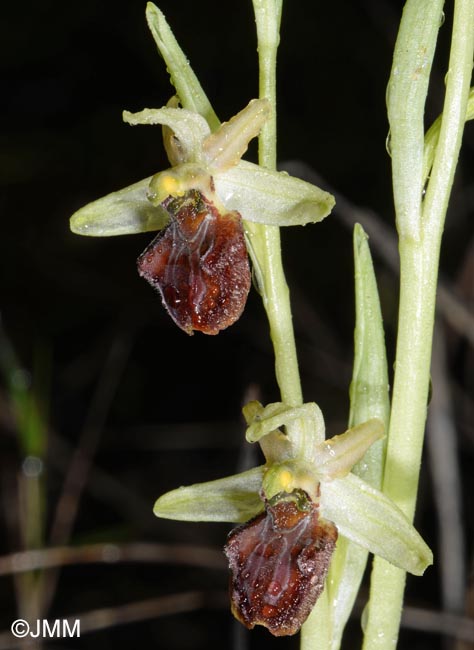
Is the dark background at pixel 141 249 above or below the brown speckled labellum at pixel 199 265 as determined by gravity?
above

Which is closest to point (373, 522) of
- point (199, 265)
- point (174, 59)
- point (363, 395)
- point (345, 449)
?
point (345, 449)

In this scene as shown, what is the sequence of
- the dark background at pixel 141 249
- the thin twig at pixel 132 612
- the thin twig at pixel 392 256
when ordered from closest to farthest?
the thin twig at pixel 132 612
the thin twig at pixel 392 256
the dark background at pixel 141 249

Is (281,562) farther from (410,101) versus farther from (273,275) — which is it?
(410,101)

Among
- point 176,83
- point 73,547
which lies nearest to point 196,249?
point 176,83

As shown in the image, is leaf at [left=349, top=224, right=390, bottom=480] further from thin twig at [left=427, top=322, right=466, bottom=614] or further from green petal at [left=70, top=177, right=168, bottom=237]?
thin twig at [left=427, top=322, right=466, bottom=614]

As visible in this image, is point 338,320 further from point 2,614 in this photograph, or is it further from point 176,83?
point 176,83

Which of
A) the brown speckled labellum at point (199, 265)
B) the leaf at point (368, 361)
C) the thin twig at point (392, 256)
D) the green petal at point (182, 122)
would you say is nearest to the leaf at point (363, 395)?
the leaf at point (368, 361)

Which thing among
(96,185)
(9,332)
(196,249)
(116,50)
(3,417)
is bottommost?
(196,249)

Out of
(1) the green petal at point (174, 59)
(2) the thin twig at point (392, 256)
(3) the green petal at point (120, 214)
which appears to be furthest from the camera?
(2) the thin twig at point (392, 256)

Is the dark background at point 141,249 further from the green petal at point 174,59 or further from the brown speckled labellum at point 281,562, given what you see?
the green petal at point 174,59
